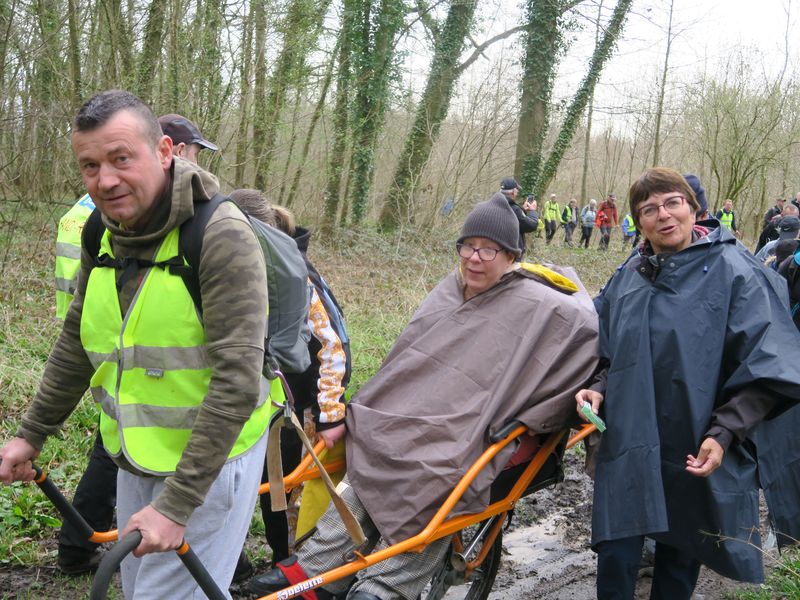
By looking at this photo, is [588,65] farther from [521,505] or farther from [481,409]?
[481,409]

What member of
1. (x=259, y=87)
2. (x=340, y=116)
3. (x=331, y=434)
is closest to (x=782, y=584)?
(x=331, y=434)

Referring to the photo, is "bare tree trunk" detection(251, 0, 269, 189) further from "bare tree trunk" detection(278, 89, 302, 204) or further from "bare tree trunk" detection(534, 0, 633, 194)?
"bare tree trunk" detection(534, 0, 633, 194)

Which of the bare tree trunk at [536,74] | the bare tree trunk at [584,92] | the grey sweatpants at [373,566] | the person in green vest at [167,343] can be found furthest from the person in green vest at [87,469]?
the bare tree trunk at [584,92]

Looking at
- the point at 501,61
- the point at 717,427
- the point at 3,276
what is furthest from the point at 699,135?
the point at 717,427

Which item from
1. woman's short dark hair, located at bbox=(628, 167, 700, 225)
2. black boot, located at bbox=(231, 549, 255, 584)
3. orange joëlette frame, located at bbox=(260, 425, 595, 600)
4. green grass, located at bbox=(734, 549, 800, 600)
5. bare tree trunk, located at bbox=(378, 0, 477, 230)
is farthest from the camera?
bare tree trunk, located at bbox=(378, 0, 477, 230)

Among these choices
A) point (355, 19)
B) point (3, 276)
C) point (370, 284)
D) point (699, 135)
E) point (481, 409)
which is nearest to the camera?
point (481, 409)

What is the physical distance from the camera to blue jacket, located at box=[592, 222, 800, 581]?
335 centimetres

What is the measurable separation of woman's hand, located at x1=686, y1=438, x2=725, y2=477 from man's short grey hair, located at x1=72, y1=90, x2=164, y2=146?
8.25 feet

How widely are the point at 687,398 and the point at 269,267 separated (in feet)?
6.68

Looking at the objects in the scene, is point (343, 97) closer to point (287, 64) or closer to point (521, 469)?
point (287, 64)

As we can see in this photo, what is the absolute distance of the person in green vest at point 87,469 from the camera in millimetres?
3932

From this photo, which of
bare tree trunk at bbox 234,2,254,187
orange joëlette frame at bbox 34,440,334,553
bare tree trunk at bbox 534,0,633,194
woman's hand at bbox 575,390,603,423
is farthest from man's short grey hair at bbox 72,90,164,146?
bare tree trunk at bbox 534,0,633,194

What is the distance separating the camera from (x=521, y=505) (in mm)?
5715

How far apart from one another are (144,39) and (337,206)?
714 centimetres
